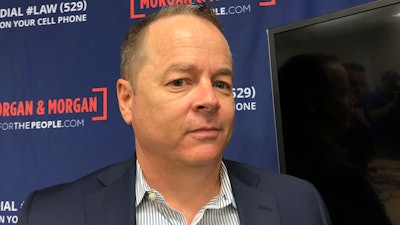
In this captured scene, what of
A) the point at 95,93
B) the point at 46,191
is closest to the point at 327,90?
Answer: the point at 46,191

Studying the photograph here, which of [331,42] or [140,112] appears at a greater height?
[331,42]

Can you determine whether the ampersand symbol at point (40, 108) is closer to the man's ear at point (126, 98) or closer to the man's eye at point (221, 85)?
the man's ear at point (126, 98)

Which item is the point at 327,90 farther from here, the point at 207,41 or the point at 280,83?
the point at 207,41

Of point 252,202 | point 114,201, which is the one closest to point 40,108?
Answer: point 114,201

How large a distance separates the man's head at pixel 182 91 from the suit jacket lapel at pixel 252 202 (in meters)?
0.16

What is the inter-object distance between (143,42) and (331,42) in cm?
70

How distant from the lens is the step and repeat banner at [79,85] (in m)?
1.78

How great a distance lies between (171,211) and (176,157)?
6.5 inches

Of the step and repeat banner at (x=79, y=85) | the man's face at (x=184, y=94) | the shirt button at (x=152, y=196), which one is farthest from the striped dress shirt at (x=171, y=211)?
the step and repeat banner at (x=79, y=85)

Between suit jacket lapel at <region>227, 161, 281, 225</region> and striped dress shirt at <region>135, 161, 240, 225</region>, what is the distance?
0.09 feet

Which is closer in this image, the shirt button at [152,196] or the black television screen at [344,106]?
the shirt button at [152,196]

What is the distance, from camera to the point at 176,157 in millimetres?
996

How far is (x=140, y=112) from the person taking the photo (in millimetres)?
1039

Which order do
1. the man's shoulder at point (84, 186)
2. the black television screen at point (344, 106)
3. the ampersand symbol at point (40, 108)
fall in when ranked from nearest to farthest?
the man's shoulder at point (84, 186), the black television screen at point (344, 106), the ampersand symbol at point (40, 108)
